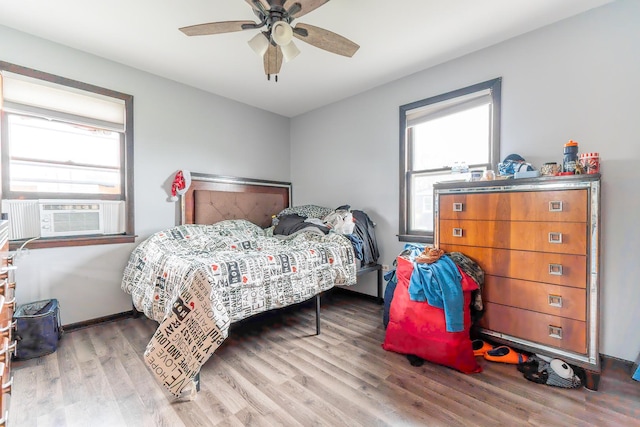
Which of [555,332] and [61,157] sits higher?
[61,157]

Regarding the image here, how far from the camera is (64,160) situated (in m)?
2.67

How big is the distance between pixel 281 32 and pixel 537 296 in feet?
8.02

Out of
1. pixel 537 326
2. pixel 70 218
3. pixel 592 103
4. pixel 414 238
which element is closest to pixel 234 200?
pixel 70 218

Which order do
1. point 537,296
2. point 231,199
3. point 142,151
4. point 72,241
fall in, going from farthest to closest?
point 231,199
point 142,151
point 72,241
point 537,296

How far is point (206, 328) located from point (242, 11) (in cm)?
227

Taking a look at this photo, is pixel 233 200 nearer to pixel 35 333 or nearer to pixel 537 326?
pixel 35 333

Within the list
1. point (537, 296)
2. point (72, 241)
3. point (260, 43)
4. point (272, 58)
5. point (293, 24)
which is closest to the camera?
point (260, 43)

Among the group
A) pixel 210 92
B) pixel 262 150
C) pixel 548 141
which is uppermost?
pixel 210 92

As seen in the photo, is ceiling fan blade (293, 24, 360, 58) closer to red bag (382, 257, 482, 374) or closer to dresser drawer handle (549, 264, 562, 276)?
red bag (382, 257, 482, 374)

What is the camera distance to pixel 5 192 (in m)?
2.35

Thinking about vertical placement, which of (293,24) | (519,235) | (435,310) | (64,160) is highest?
(293,24)

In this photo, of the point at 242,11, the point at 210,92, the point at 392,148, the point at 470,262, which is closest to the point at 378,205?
the point at 392,148

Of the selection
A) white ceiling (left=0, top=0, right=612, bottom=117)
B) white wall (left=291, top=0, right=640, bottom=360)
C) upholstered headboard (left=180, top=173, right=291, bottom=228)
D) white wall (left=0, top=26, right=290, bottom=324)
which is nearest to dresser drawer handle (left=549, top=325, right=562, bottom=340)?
white wall (left=291, top=0, right=640, bottom=360)

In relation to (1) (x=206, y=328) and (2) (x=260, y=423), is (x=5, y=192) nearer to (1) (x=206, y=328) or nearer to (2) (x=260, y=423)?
(1) (x=206, y=328)
